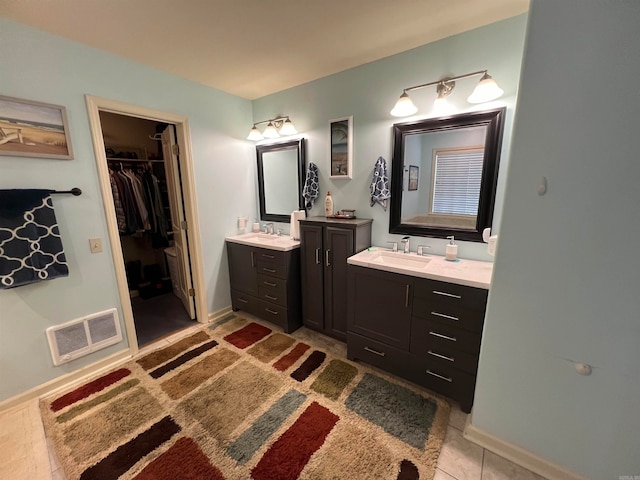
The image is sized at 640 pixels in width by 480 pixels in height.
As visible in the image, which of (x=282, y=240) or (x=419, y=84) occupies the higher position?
(x=419, y=84)

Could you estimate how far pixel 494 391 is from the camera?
1.40 meters

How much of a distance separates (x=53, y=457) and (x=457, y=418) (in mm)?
2410

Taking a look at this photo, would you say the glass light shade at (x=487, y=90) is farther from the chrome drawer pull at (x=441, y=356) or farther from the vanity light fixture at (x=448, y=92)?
the chrome drawer pull at (x=441, y=356)

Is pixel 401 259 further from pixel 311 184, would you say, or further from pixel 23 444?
pixel 23 444

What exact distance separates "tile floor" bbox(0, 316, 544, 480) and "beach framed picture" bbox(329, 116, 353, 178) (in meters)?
2.11

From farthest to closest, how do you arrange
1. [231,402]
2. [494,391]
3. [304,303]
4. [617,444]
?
[304,303], [231,402], [494,391], [617,444]

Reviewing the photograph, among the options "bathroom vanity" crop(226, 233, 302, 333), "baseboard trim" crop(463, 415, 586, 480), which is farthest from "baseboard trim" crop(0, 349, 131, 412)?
"baseboard trim" crop(463, 415, 586, 480)

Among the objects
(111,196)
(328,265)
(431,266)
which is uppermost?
(111,196)

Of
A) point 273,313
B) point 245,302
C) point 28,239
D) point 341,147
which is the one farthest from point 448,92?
point 28,239

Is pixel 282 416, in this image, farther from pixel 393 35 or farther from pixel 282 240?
pixel 393 35

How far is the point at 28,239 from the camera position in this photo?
163 cm

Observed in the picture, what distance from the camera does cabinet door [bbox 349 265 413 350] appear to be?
1785mm

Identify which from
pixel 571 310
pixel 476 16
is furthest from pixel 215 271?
pixel 476 16

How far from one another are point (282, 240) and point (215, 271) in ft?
2.86
